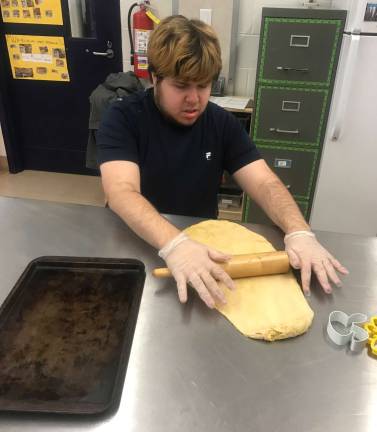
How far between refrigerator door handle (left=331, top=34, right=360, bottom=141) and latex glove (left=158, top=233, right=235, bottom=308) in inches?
67.2

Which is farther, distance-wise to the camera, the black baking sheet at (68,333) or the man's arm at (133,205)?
the man's arm at (133,205)

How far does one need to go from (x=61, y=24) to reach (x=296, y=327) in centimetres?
296

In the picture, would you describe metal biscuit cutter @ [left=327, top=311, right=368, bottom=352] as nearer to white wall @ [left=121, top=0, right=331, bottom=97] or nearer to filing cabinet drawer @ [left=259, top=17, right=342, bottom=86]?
filing cabinet drawer @ [left=259, top=17, right=342, bottom=86]

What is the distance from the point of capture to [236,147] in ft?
4.44

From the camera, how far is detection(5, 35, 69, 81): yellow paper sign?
301 centimetres

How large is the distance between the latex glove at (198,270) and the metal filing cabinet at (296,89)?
172cm

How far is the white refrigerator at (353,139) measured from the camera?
6.83 feet

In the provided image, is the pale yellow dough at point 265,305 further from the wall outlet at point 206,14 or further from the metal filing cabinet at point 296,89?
the wall outlet at point 206,14

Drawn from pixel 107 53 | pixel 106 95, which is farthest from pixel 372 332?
pixel 107 53

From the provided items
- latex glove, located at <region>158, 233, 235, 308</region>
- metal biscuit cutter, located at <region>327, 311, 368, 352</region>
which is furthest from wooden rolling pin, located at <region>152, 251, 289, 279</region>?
metal biscuit cutter, located at <region>327, 311, 368, 352</region>

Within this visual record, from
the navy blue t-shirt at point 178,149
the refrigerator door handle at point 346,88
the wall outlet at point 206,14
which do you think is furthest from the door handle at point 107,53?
the navy blue t-shirt at point 178,149

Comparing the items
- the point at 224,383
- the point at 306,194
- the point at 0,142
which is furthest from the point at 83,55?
the point at 224,383

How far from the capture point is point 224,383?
656mm

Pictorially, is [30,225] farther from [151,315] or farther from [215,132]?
[215,132]
